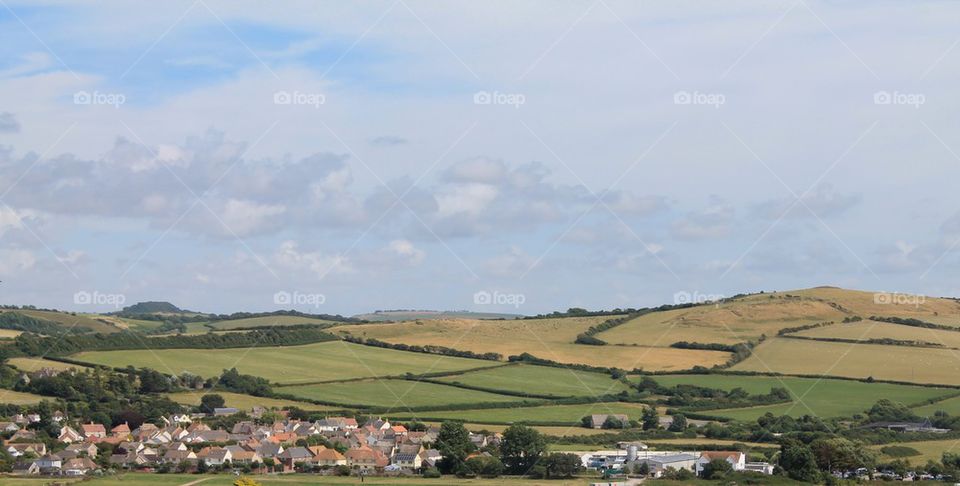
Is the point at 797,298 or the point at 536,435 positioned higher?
the point at 797,298

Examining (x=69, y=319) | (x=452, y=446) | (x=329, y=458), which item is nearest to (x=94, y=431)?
(x=329, y=458)

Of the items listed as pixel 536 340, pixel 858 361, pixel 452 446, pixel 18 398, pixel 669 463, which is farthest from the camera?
pixel 536 340

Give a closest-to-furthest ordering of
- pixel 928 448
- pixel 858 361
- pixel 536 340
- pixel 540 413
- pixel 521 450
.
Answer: pixel 521 450 < pixel 928 448 < pixel 540 413 < pixel 858 361 < pixel 536 340

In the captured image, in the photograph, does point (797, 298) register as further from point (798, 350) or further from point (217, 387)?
point (217, 387)

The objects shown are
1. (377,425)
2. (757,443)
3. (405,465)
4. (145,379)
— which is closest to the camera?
(405,465)

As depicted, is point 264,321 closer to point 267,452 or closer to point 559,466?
point 267,452

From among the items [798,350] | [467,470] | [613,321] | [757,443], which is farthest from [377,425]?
[613,321]

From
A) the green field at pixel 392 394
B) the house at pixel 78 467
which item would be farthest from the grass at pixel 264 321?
the house at pixel 78 467
